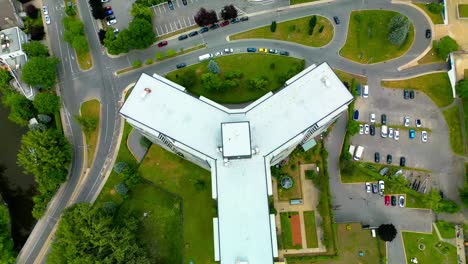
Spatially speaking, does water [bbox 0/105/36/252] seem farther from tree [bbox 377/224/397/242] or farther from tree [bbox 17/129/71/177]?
tree [bbox 377/224/397/242]

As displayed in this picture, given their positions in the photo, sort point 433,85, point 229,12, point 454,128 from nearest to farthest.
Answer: point 454,128 < point 433,85 < point 229,12

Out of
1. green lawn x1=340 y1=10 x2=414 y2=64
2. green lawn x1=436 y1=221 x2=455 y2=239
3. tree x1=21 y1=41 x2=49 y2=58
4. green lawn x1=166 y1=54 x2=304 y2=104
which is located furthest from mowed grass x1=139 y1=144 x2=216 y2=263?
green lawn x1=436 y1=221 x2=455 y2=239

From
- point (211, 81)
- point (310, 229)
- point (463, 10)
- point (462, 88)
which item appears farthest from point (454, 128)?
point (211, 81)

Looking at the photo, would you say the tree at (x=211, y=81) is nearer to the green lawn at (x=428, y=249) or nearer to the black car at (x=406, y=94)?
the black car at (x=406, y=94)

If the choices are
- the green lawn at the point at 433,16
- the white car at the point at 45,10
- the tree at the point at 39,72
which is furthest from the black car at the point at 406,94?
the white car at the point at 45,10

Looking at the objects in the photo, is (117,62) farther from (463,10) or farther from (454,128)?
(463,10)
